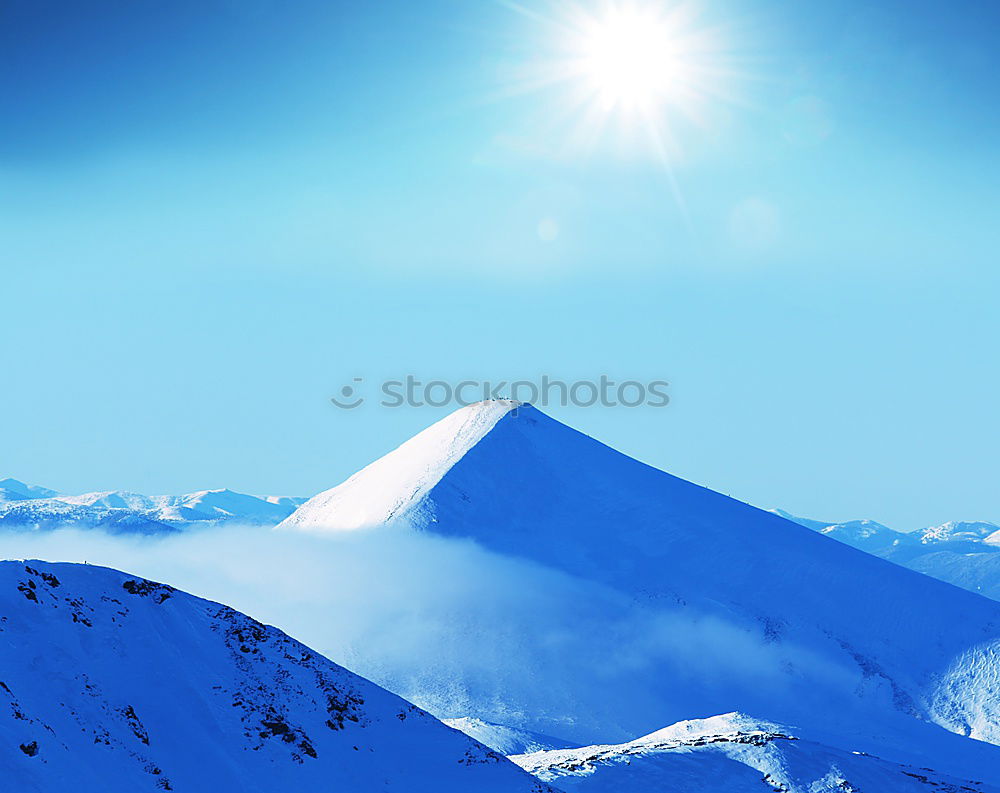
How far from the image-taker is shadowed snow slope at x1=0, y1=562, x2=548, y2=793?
38281mm

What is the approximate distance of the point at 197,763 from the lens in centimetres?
4206

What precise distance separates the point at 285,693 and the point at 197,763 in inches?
328

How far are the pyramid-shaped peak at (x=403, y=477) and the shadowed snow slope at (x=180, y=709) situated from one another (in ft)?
375

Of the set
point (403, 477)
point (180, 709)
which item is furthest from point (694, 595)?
point (180, 709)

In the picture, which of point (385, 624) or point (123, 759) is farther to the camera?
point (385, 624)

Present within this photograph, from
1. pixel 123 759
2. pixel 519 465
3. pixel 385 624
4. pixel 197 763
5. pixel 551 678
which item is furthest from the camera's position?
pixel 519 465

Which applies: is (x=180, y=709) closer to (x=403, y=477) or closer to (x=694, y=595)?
(x=694, y=595)

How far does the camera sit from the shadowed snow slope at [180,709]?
126 feet

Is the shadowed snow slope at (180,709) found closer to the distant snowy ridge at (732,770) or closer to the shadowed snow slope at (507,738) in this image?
the distant snowy ridge at (732,770)

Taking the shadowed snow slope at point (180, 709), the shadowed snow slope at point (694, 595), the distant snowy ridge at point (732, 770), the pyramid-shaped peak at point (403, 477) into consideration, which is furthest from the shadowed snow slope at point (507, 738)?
the pyramid-shaped peak at point (403, 477)

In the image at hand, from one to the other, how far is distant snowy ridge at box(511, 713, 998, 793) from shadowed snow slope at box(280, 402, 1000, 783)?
33171 mm

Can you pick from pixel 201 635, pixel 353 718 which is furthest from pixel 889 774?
pixel 201 635

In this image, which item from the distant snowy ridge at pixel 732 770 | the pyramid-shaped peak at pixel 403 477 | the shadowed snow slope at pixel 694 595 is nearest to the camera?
the distant snowy ridge at pixel 732 770

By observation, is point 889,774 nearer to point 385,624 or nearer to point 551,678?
point 551,678
